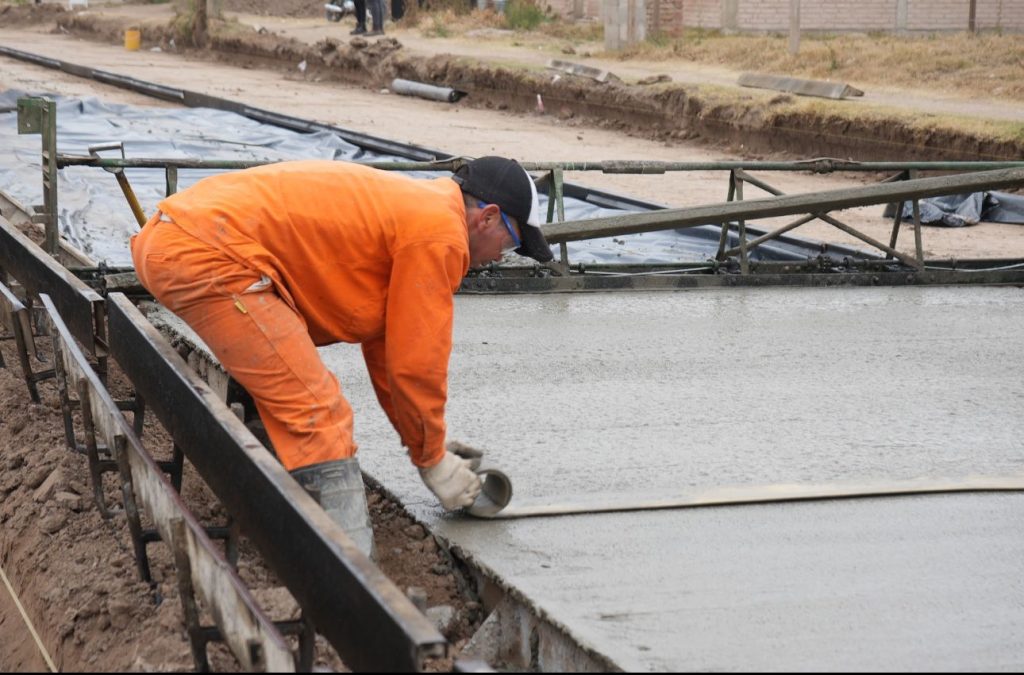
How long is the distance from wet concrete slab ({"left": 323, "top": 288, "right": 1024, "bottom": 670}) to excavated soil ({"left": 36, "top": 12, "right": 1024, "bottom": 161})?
8255mm

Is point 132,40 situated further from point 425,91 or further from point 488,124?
point 488,124

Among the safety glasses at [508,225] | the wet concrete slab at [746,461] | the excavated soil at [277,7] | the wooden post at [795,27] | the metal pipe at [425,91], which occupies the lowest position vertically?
the wet concrete slab at [746,461]

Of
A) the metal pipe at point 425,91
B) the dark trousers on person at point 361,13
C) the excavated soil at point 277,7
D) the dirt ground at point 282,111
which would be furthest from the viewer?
the excavated soil at point 277,7

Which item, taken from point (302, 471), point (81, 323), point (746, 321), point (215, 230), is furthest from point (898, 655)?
point (746, 321)

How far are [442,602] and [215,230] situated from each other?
130 centimetres

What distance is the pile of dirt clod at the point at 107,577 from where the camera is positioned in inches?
Answer: 142

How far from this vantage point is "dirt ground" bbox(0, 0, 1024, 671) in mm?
3834

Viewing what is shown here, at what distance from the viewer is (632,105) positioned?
1947 centimetres

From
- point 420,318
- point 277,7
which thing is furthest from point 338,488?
point 277,7

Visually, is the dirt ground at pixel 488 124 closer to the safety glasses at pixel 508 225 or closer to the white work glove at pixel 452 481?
the white work glove at pixel 452 481

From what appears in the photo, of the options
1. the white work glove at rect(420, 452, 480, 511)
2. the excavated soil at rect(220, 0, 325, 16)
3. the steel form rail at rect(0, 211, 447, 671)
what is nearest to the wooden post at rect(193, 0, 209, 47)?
the excavated soil at rect(220, 0, 325, 16)

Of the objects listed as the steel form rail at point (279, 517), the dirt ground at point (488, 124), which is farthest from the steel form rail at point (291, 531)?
the dirt ground at point (488, 124)

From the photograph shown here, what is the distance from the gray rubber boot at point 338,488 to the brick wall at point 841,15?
828 inches

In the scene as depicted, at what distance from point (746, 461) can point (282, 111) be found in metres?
15.8
